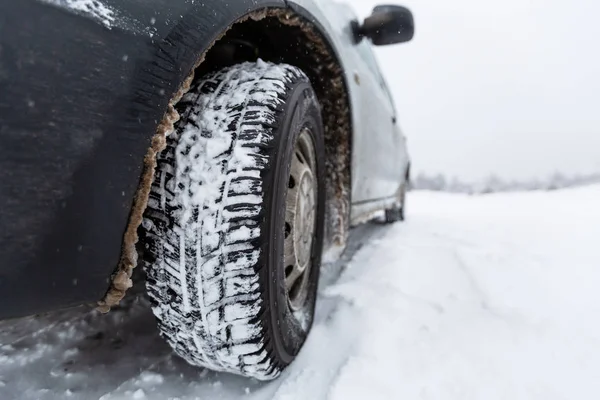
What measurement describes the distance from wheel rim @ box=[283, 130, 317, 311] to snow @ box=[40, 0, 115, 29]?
0.61 m

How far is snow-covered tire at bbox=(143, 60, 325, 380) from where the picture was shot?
3.04 ft

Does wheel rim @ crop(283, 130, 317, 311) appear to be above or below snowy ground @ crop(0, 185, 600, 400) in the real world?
above

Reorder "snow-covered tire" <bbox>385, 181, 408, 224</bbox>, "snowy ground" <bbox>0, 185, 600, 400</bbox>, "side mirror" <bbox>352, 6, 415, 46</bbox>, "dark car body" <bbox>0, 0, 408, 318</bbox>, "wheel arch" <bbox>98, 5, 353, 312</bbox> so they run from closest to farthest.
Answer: "dark car body" <bbox>0, 0, 408, 318</bbox> < "wheel arch" <bbox>98, 5, 353, 312</bbox> < "snowy ground" <bbox>0, 185, 600, 400</bbox> < "side mirror" <bbox>352, 6, 415, 46</bbox> < "snow-covered tire" <bbox>385, 181, 408, 224</bbox>

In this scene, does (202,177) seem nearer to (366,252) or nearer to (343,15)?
(343,15)

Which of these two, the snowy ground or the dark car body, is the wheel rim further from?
the dark car body

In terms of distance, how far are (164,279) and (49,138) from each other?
38 centimetres

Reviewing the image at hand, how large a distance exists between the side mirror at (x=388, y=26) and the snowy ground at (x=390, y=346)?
1011 millimetres

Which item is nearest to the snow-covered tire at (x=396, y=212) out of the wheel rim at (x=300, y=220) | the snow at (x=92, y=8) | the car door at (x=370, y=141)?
the car door at (x=370, y=141)

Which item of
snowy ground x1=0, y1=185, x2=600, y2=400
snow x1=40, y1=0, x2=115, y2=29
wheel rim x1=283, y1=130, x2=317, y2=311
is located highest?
snow x1=40, y1=0, x2=115, y2=29

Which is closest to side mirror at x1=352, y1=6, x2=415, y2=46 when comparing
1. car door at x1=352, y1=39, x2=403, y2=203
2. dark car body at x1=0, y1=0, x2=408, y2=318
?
car door at x1=352, y1=39, x2=403, y2=203

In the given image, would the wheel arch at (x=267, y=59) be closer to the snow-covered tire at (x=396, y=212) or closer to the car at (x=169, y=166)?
the car at (x=169, y=166)

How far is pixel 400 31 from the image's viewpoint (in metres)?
1.93

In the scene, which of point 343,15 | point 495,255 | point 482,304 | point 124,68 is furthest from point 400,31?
point 124,68

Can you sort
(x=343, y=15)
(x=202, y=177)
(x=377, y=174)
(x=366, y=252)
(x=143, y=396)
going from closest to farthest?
(x=202, y=177) → (x=143, y=396) → (x=343, y=15) → (x=377, y=174) → (x=366, y=252)
